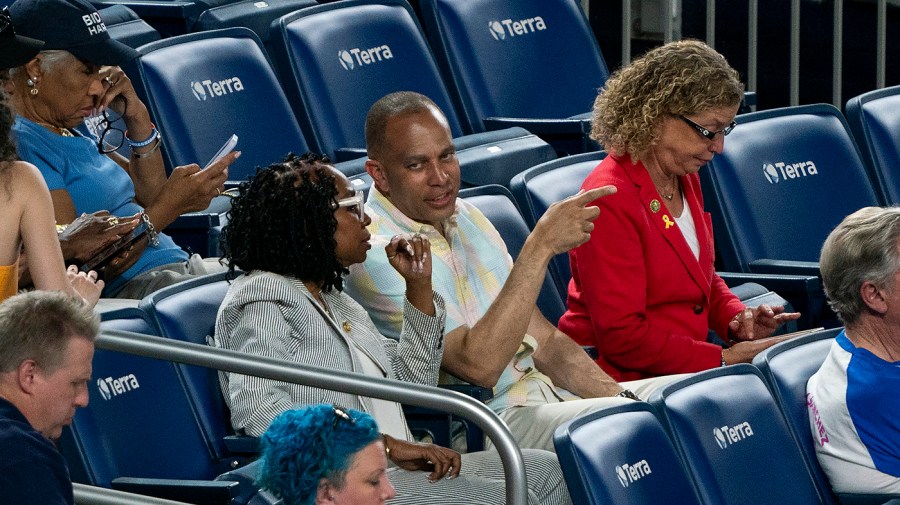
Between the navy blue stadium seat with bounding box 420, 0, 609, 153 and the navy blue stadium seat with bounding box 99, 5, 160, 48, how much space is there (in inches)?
31.5

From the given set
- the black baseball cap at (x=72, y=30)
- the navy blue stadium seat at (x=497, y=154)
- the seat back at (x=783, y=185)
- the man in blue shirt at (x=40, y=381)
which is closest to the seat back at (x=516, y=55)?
the navy blue stadium seat at (x=497, y=154)

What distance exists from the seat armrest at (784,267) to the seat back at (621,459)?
1.24 m

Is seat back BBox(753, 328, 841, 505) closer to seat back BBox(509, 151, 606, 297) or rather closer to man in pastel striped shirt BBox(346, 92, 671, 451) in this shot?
man in pastel striped shirt BBox(346, 92, 671, 451)

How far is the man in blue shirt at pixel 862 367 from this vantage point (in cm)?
312

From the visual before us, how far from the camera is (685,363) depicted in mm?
3635

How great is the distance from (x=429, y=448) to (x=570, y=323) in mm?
911

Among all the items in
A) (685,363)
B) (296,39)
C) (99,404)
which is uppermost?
(296,39)

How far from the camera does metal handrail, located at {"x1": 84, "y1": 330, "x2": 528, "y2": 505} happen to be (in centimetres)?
255

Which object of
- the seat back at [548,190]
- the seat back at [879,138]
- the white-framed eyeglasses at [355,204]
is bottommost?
the seat back at [879,138]

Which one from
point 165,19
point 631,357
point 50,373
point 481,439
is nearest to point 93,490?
point 50,373

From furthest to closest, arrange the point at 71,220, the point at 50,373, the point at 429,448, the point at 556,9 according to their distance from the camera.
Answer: the point at 556,9 → the point at 71,220 → the point at 429,448 → the point at 50,373

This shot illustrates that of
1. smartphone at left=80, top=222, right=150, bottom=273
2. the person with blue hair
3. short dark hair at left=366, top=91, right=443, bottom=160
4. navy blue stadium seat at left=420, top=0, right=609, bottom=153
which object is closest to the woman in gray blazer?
smartphone at left=80, top=222, right=150, bottom=273

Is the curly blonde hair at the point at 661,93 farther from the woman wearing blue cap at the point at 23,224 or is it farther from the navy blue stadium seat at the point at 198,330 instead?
the woman wearing blue cap at the point at 23,224

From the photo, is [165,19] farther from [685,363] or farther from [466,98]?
[685,363]
